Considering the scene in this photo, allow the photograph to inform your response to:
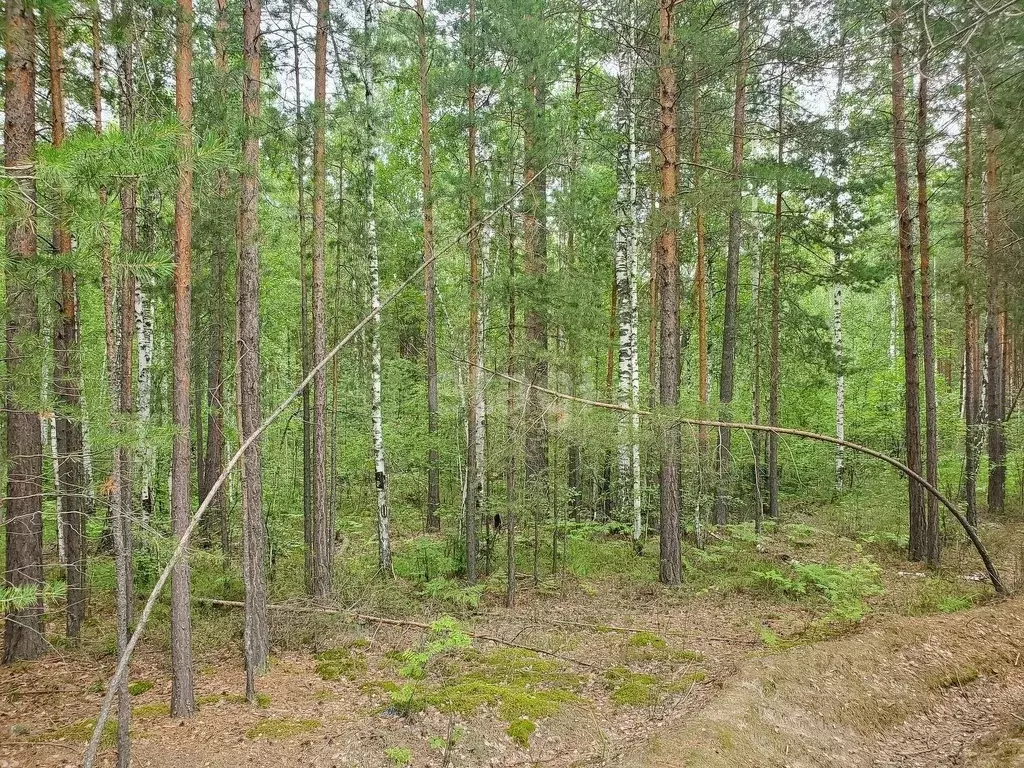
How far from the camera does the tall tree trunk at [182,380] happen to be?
5617mm

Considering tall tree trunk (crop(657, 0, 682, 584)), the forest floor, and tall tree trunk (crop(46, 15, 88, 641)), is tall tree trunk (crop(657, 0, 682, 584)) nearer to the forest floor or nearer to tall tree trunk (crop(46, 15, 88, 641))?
the forest floor

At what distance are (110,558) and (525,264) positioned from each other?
455 inches

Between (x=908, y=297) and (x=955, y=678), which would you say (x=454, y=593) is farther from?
(x=908, y=297)

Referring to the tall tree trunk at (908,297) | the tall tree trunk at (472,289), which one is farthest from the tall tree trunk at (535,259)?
the tall tree trunk at (908,297)

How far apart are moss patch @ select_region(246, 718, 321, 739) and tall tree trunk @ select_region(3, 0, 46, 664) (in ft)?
7.70

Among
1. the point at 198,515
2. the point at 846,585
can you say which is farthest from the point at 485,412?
the point at 198,515

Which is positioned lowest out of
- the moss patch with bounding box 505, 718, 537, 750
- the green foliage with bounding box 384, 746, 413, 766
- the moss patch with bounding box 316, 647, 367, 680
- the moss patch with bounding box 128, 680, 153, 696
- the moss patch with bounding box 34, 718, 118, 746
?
the moss patch with bounding box 316, 647, 367, 680

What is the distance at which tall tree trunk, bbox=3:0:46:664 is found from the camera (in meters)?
5.80

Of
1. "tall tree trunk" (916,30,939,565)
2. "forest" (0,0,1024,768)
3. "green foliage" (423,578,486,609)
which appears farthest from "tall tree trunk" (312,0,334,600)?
"tall tree trunk" (916,30,939,565)

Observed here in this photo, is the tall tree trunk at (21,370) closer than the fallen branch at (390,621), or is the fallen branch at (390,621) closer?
the tall tree trunk at (21,370)

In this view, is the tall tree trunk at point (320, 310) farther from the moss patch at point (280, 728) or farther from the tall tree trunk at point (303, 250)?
the moss patch at point (280, 728)

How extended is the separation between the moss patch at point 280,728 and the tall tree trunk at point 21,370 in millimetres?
2346

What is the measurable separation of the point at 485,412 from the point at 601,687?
→ 6183 mm

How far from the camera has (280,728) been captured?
5.94m
